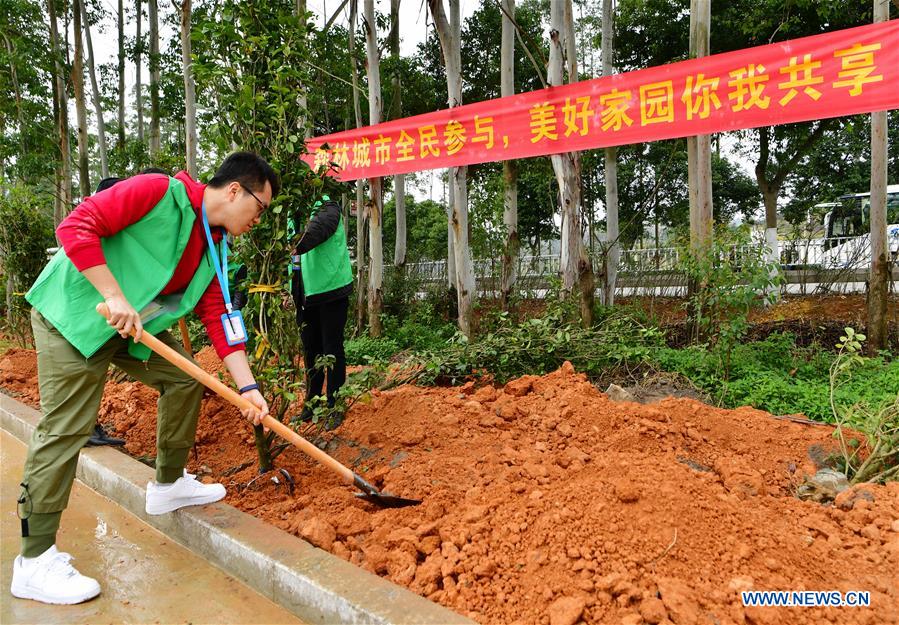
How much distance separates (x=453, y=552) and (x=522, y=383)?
1.77 metres

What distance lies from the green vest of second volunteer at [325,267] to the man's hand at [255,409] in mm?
1262

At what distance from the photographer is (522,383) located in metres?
3.67

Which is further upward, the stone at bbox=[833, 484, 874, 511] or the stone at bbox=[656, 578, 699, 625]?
the stone at bbox=[833, 484, 874, 511]

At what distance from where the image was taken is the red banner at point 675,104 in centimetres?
396

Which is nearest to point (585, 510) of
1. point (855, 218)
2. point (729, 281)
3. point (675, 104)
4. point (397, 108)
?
point (729, 281)

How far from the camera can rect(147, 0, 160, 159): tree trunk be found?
14.1m

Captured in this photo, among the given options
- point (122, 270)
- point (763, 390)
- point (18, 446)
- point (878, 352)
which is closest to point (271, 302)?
point (122, 270)

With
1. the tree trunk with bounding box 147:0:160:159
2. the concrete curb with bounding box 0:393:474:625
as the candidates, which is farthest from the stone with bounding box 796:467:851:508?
the tree trunk with bounding box 147:0:160:159

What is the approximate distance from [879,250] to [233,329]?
5.20 meters

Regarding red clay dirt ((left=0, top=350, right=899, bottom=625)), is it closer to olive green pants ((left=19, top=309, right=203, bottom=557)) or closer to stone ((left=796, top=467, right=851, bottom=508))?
stone ((left=796, top=467, right=851, bottom=508))

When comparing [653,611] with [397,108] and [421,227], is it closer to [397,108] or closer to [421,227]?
[397,108]

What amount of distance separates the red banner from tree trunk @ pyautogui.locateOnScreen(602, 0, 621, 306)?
220 cm

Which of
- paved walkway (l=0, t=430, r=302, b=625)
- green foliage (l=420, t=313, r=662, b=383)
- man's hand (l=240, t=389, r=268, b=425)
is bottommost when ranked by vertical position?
paved walkway (l=0, t=430, r=302, b=625)

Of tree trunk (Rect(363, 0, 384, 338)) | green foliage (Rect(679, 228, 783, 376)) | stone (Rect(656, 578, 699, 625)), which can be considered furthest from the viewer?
tree trunk (Rect(363, 0, 384, 338))
